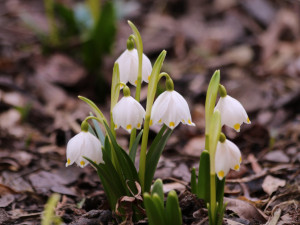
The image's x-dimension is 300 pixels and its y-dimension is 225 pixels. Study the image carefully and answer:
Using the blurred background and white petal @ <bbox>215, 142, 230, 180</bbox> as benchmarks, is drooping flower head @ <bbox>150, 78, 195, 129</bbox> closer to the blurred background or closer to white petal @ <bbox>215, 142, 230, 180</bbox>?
white petal @ <bbox>215, 142, 230, 180</bbox>

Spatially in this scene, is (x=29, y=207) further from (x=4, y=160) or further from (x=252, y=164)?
(x=252, y=164)

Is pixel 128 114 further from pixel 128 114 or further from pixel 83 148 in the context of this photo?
pixel 83 148

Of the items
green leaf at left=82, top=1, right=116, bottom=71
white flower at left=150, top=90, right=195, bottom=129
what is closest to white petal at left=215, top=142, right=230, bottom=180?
white flower at left=150, top=90, right=195, bottom=129

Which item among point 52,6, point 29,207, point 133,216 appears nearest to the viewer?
point 133,216

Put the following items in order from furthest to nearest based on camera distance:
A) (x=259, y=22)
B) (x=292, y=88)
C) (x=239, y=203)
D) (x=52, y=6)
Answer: (x=259, y=22), (x=52, y=6), (x=292, y=88), (x=239, y=203)

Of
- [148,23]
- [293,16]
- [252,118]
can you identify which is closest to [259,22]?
[293,16]

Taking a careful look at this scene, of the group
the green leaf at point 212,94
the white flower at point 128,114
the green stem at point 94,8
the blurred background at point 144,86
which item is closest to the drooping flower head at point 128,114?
the white flower at point 128,114

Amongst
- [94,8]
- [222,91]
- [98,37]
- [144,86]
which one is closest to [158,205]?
[222,91]

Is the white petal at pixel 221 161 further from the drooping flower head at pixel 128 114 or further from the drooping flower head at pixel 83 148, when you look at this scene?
the drooping flower head at pixel 83 148
